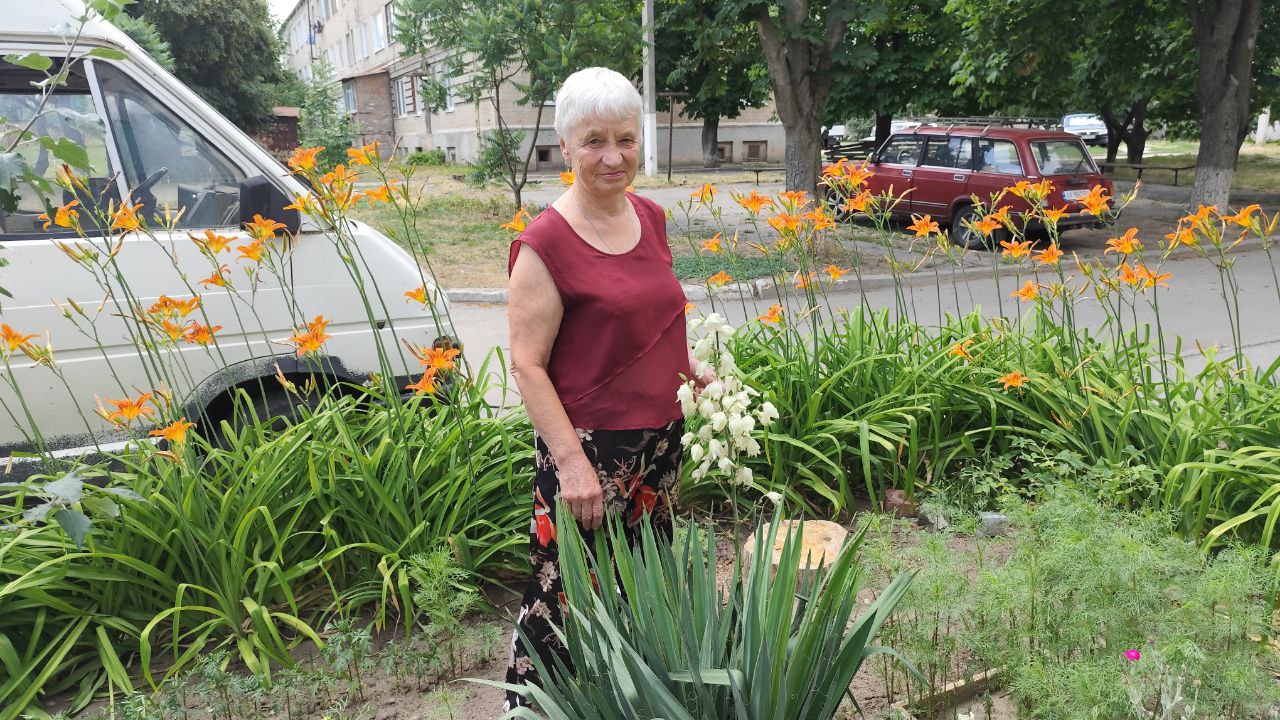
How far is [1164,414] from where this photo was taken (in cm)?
379

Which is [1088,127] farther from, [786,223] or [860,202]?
[786,223]

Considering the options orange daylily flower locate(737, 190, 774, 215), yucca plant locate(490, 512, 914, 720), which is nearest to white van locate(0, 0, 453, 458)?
orange daylily flower locate(737, 190, 774, 215)

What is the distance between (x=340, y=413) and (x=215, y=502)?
552 millimetres

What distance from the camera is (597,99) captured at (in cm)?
218

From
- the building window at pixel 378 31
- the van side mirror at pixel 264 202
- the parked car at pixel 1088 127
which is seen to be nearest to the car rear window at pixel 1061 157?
the van side mirror at pixel 264 202

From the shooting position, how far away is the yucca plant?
190cm

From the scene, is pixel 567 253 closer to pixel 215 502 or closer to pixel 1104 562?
pixel 1104 562

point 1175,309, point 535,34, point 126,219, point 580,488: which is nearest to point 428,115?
point 535,34

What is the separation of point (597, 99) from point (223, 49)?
3685 centimetres

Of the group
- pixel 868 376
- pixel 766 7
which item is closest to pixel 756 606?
pixel 868 376

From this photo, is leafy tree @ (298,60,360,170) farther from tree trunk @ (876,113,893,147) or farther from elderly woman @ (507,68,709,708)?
elderly woman @ (507,68,709,708)

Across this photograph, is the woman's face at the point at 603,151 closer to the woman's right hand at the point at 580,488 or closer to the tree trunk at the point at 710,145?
the woman's right hand at the point at 580,488

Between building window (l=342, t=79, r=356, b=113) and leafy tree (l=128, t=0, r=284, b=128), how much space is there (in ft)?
19.3

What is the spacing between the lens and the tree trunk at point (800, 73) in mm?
11164
